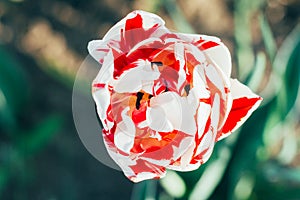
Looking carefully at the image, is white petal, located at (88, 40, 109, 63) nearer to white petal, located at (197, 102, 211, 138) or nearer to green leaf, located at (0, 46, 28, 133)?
white petal, located at (197, 102, 211, 138)

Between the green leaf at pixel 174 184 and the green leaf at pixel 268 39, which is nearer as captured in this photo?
the green leaf at pixel 174 184

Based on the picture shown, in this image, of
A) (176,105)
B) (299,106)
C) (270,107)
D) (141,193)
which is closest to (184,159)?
(176,105)

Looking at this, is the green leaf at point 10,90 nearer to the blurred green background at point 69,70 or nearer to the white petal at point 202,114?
the blurred green background at point 69,70

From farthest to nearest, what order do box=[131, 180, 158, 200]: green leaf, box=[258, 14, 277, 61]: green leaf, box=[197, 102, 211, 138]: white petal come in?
box=[258, 14, 277, 61]: green leaf, box=[131, 180, 158, 200]: green leaf, box=[197, 102, 211, 138]: white petal

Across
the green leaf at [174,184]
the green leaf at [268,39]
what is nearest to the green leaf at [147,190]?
the green leaf at [174,184]

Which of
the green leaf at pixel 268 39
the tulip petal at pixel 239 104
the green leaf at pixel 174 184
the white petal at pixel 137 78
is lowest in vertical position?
the green leaf at pixel 174 184

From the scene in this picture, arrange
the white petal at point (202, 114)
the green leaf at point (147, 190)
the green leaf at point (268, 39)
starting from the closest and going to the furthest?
the white petal at point (202, 114) → the green leaf at point (147, 190) → the green leaf at point (268, 39)

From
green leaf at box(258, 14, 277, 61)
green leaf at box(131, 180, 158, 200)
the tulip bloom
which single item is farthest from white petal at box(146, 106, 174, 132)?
green leaf at box(258, 14, 277, 61)
